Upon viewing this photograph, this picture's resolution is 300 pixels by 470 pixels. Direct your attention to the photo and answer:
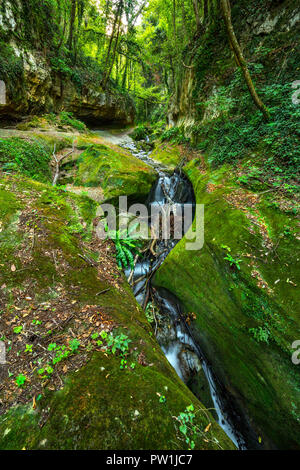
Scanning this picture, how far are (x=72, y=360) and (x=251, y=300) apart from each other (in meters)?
3.18

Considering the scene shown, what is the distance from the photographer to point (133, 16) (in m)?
15.2

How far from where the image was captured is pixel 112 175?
275 inches

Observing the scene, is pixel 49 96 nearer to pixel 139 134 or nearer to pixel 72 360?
pixel 139 134

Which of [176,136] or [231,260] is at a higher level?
[176,136]

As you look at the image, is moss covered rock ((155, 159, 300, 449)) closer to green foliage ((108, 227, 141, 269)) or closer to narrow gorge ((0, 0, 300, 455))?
narrow gorge ((0, 0, 300, 455))

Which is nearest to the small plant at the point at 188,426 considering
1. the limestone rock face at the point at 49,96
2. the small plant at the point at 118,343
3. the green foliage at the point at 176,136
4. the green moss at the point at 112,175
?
the small plant at the point at 118,343

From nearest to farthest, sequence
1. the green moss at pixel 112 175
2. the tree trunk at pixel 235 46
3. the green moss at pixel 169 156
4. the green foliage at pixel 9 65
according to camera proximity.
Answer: the tree trunk at pixel 235 46, the green moss at pixel 112 175, the green foliage at pixel 9 65, the green moss at pixel 169 156

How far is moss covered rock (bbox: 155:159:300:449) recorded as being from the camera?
3014 millimetres

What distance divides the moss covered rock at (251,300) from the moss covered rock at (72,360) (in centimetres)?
150

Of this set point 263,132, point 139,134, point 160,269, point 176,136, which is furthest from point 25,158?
point 139,134

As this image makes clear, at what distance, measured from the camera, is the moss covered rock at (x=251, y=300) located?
9.89 ft

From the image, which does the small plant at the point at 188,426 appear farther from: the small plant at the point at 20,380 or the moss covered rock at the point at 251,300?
the moss covered rock at the point at 251,300

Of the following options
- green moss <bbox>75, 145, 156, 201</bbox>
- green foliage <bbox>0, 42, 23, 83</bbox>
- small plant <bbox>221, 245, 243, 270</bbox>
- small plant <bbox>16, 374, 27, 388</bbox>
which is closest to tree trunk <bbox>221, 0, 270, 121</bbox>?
green moss <bbox>75, 145, 156, 201</bbox>

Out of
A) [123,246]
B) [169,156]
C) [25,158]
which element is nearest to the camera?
[123,246]
